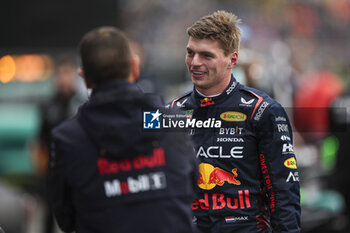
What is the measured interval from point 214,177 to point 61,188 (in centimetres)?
94

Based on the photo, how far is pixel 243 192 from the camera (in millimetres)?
2971

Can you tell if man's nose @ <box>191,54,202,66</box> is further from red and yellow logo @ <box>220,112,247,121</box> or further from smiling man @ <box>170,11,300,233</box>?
red and yellow logo @ <box>220,112,247,121</box>

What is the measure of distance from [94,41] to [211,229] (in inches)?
47.6

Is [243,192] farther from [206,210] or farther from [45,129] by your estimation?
[45,129]

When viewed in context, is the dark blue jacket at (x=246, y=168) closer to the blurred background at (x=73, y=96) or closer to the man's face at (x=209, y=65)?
the man's face at (x=209, y=65)

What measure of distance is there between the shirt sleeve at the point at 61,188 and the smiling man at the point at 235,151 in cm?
81

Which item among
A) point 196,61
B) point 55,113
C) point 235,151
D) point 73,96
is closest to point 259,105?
point 235,151

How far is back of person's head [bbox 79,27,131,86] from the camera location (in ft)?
7.74

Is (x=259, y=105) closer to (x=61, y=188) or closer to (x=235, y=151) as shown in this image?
(x=235, y=151)

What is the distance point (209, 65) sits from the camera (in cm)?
304

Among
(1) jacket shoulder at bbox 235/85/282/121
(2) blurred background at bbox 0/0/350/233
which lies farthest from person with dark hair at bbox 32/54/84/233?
(1) jacket shoulder at bbox 235/85/282/121

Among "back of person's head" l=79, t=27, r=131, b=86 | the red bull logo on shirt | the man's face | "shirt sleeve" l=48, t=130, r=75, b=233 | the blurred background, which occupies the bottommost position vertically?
the blurred background

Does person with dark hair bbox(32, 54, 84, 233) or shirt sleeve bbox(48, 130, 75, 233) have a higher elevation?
shirt sleeve bbox(48, 130, 75, 233)

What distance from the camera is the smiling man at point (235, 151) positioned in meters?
2.94
